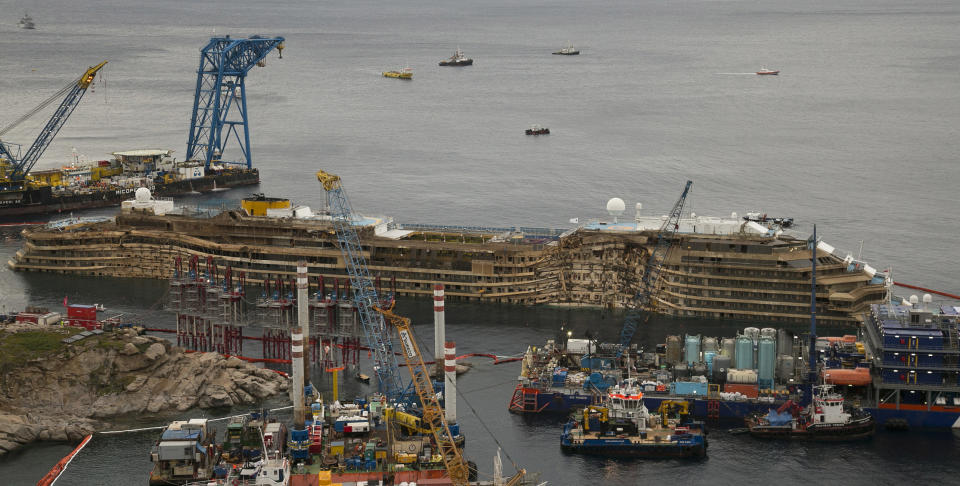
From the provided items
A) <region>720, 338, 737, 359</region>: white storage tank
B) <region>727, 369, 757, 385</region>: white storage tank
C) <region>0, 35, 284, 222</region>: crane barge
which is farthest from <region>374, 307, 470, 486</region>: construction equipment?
<region>0, 35, 284, 222</region>: crane barge

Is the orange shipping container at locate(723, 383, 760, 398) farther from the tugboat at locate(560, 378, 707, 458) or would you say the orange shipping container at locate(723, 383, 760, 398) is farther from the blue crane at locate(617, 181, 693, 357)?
the blue crane at locate(617, 181, 693, 357)

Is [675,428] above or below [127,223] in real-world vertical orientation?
below

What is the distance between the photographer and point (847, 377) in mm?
83875

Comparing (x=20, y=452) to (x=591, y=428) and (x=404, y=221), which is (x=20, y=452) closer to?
(x=591, y=428)

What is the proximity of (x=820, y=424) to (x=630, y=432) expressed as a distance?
1146cm

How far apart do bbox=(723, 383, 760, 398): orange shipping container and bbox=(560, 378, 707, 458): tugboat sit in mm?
4782

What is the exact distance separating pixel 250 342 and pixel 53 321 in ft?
45.2

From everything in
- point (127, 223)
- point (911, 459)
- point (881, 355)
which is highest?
point (127, 223)

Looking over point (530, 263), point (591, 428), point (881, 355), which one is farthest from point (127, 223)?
point (881, 355)

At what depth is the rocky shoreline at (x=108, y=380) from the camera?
80812mm

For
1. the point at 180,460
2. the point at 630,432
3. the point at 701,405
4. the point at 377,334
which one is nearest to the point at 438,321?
the point at 377,334

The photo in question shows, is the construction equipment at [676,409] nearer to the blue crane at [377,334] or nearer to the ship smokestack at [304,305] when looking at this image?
the blue crane at [377,334]

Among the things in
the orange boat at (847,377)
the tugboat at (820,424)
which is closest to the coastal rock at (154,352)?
the tugboat at (820,424)

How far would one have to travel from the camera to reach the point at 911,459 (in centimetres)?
7562
